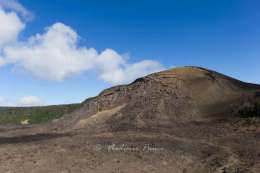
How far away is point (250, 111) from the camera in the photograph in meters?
26.1

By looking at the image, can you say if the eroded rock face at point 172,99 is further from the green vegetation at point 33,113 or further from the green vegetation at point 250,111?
the green vegetation at point 33,113

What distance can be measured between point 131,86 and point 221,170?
21.7 meters

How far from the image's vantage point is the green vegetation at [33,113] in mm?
56419

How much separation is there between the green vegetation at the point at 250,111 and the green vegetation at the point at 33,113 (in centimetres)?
3749

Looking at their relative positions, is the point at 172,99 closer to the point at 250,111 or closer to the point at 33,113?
the point at 250,111

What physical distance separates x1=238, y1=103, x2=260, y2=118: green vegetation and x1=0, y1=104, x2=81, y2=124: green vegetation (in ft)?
123

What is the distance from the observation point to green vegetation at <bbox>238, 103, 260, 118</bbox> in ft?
84.8

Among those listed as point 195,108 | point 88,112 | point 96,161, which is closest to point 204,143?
point 96,161

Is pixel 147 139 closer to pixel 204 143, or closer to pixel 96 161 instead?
pixel 204 143

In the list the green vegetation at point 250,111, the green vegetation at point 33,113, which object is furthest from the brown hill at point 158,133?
the green vegetation at point 33,113

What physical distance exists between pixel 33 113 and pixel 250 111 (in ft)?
147

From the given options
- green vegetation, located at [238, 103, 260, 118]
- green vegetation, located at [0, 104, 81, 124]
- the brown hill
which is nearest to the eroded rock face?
the brown hill

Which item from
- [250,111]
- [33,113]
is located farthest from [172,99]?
[33,113]

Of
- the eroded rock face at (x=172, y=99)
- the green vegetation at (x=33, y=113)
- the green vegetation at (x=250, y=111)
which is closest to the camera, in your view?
the green vegetation at (x=250, y=111)
